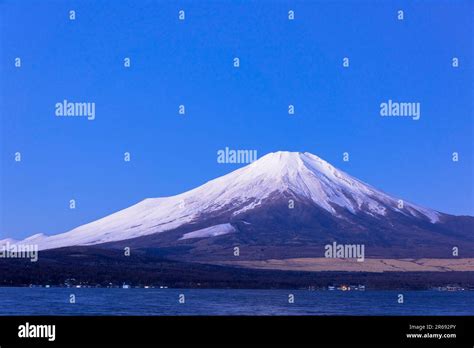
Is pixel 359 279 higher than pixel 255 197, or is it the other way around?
pixel 255 197

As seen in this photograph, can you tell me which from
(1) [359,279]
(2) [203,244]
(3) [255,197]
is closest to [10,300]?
(2) [203,244]

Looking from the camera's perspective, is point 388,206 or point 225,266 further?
point 388,206

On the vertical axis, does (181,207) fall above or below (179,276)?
above

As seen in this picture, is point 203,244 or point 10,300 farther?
point 203,244
